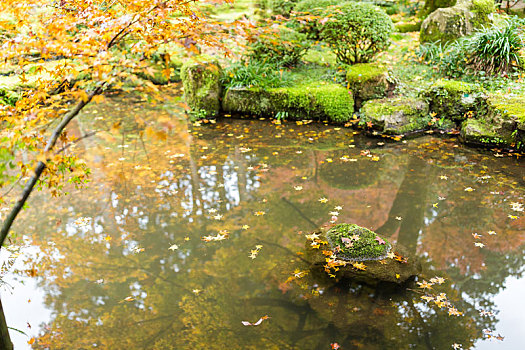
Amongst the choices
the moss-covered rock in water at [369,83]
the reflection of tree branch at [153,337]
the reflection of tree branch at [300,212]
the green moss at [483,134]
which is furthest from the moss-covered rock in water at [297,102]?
the reflection of tree branch at [153,337]

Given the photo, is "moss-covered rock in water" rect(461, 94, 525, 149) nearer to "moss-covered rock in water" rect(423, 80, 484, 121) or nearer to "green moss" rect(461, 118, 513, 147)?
"green moss" rect(461, 118, 513, 147)

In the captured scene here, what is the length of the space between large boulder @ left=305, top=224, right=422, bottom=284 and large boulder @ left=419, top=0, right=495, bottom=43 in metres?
7.25

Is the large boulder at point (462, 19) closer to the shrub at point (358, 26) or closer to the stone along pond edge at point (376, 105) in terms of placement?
the shrub at point (358, 26)

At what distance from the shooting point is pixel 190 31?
8.47ft

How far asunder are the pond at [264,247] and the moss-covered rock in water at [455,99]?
0.65 meters

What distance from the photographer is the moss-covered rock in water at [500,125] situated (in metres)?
6.18

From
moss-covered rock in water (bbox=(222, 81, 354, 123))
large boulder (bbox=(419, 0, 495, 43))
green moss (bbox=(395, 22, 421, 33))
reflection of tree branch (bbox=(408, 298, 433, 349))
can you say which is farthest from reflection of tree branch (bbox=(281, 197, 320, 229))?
green moss (bbox=(395, 22, 421, 33))

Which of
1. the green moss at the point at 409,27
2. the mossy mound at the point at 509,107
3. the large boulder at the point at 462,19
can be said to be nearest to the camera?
the mossy mound at the point at 509,107

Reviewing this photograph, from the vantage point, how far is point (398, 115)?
711 cm

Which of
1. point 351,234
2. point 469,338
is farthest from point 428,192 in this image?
point 469,338

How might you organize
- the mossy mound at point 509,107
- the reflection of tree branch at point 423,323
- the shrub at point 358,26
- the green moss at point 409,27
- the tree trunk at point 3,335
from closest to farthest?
the tree trunk at point 3,335, the reflection of tree branch at point 423,323, the mossy mound at point 509,107, the shrub at point 358,26, the green moss at point 409,27

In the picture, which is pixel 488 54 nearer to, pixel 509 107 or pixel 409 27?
pixel 509 107

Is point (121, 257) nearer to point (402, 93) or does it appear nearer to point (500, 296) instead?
point (500, 296)

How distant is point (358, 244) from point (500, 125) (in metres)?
4.07
